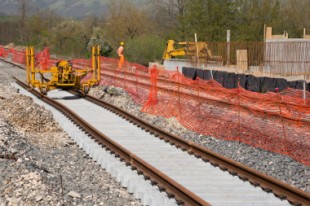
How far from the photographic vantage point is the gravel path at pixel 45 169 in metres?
8.65

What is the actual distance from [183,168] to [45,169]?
2752 millimetres

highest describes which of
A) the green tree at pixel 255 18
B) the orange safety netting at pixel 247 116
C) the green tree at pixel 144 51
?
the green tree at pixel 255 18

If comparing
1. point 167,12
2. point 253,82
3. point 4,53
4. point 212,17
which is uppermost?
point 167,12

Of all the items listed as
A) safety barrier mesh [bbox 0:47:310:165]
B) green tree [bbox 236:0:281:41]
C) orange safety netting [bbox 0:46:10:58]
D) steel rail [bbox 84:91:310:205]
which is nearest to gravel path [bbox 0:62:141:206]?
steel rail [bbox 84:91:310:205]

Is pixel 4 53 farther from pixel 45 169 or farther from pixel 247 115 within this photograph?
pixel 45 169

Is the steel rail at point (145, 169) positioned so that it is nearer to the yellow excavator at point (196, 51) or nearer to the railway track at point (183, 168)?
the railway track at point (183, 168)

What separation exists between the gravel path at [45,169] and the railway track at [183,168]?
25.9 inches

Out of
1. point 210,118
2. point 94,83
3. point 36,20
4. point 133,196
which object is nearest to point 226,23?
point 94,83

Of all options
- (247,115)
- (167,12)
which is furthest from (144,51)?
(247,115)

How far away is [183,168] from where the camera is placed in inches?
442

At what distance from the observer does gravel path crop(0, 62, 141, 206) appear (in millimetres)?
8648

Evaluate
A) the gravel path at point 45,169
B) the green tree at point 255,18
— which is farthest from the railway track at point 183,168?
the green tree at point 255,18

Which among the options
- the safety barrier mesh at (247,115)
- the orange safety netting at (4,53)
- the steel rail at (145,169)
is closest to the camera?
the steel rail at (145,169)

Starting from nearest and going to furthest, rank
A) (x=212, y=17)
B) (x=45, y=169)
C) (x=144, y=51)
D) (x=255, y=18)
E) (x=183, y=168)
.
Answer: (x=45, y=169), (x=183, y=168), (x=212, y=17), (x=144, y=51), (x=255, y=18)
